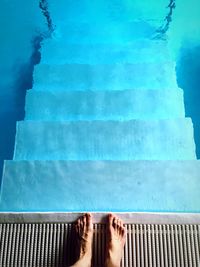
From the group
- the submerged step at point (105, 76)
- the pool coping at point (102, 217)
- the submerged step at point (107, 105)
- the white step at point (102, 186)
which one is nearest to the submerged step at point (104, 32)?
the submerged step at point (105, 76)

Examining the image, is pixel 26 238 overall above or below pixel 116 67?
below

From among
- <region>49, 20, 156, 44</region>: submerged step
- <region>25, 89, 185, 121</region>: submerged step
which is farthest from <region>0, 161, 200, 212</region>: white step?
<region>49, 20, 156, 44</region>: submerged step

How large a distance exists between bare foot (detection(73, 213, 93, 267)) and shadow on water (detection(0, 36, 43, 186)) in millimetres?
871

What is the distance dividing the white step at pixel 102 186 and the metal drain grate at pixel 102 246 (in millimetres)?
141

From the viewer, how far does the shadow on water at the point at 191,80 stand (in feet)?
7.52

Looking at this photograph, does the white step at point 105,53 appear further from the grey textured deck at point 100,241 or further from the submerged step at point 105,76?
the grey textured deck at point 100,241

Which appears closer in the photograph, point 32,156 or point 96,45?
point 32,156

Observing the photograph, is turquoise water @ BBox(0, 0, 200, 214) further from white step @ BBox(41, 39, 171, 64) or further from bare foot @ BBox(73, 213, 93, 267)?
bare foot @ BBox(73, 213, 93, 267)

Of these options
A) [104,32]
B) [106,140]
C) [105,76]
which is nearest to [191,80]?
[105,76]

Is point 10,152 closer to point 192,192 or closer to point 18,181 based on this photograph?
point 18,181

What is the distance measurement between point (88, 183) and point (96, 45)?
1249 millimetres

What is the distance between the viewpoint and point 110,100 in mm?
2105

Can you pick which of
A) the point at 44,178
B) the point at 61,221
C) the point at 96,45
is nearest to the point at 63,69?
the point at 96,45

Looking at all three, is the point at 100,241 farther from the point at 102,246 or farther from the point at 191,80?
the point at 191,80
